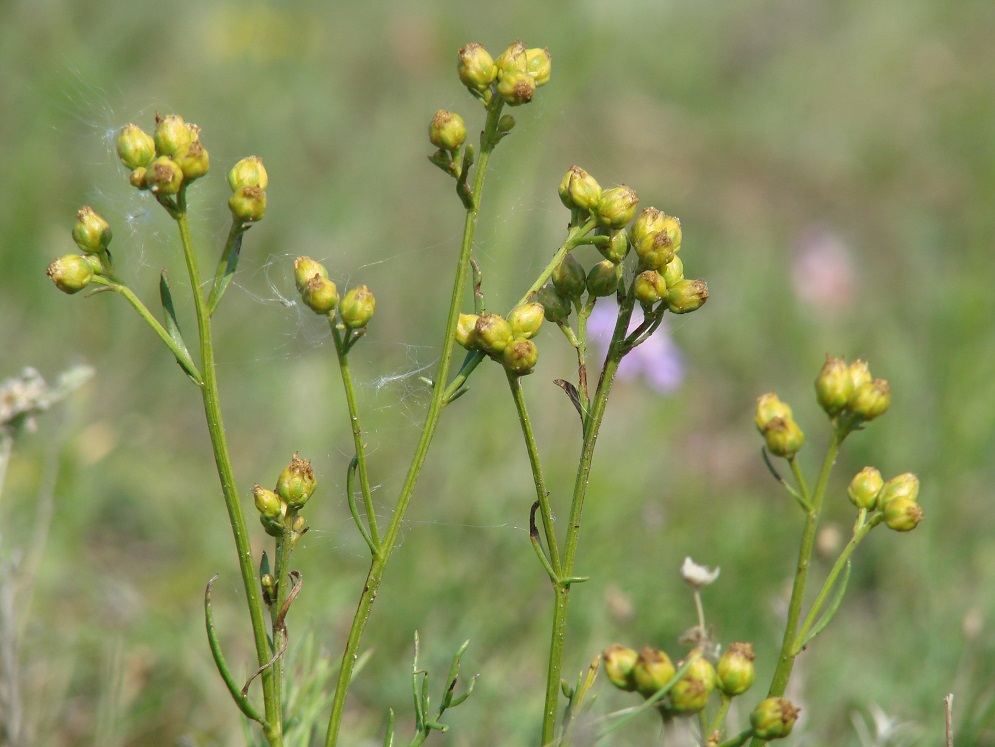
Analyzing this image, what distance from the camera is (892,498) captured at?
1.27 m

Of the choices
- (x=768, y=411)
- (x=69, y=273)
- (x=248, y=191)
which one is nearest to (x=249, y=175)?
(x=248, y=191)

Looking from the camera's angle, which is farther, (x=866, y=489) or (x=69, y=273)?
(x=866, y=489)

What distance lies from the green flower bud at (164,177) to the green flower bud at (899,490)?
95 cm

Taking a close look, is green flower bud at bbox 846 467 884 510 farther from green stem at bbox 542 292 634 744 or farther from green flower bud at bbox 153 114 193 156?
green flower bud at bbox 153 114 193 156

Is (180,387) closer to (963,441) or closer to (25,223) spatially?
(25,223)

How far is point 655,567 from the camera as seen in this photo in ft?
9.82

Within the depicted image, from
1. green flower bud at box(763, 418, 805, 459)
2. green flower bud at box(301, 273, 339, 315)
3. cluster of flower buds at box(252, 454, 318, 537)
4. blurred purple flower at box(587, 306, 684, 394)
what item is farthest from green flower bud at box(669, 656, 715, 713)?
blurred purple flower at box(587, 306, 684, 394)

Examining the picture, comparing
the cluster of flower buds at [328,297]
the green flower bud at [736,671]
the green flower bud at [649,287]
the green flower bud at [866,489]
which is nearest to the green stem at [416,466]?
the cluster of flower buds at [328,297]

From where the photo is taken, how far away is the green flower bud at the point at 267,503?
4.00ft

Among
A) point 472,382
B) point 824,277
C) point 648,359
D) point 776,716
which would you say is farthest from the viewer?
point 824,277

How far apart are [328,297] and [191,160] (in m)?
0.23

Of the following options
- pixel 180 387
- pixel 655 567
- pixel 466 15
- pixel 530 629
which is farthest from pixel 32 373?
pixel 466 15

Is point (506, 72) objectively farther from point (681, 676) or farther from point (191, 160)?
point (681, 676)

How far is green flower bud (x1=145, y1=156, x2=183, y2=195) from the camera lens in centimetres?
117
